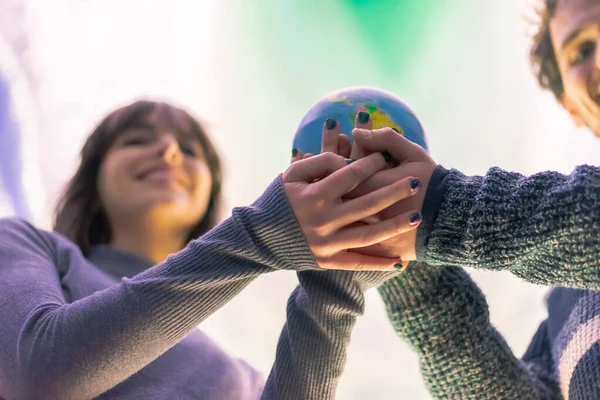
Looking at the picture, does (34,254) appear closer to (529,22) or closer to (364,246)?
(364,246)

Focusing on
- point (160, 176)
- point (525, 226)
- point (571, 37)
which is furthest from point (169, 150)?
point (571, 37)

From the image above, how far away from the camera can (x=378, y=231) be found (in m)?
0.60

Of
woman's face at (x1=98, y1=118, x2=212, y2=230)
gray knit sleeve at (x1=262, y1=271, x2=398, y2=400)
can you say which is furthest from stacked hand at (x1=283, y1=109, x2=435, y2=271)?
woman's face at (x1=98, y1=118, x2=212, y2=230)

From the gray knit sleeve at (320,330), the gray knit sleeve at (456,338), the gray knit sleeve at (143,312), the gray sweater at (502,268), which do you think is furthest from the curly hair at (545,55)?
the gray knit sleeve at (143,312)

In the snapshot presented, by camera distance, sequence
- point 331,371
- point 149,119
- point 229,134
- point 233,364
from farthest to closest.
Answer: point 229,134
point 149,119
point 233,364
point 331,371

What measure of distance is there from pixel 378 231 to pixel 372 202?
0.03 metres

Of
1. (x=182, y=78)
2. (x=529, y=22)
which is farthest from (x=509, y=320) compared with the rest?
(x=182, y=78)

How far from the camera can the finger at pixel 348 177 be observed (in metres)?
0.60

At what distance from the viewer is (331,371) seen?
767 mm

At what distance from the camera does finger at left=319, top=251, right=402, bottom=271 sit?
24.7 inches

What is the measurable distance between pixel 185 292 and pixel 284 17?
128 centimetres

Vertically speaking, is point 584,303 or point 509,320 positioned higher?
point 584,303

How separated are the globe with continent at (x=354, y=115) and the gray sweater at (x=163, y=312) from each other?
142mm

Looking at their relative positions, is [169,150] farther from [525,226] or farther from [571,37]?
[571,37]
